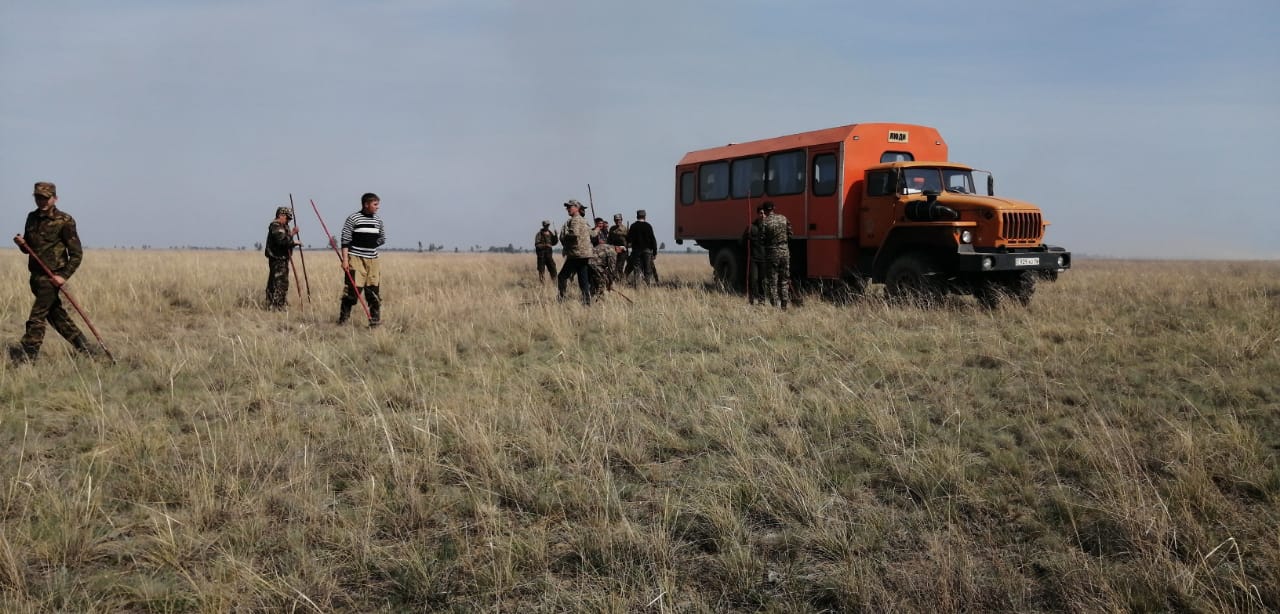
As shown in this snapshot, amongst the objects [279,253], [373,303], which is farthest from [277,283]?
[373,303]

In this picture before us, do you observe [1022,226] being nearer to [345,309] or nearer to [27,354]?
[345,309]

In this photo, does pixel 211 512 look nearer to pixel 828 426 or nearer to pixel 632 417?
pixel 632 417

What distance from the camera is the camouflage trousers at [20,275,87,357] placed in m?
7.05

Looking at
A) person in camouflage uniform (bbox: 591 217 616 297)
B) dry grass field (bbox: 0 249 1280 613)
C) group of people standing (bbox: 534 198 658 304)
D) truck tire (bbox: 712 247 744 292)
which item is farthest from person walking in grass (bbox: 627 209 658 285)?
dry grass field (bbox: 0 249 1280 613)

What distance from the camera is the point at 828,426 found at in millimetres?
4914

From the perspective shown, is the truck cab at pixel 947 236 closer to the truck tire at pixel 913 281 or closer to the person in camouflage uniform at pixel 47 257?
the truck tire at pixel 913 281

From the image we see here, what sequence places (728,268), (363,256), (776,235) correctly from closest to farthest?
(363,256) < (776,235) < (728,268)

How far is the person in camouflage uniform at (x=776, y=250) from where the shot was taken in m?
11.3

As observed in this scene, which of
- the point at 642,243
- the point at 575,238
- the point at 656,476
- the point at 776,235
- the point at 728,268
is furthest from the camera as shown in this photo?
the point at 642,243

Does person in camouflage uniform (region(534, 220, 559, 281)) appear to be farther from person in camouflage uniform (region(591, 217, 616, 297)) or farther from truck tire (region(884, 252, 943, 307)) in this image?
truck tire (region(884, 252, 943, 307))

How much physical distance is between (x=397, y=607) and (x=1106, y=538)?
318 centimetres

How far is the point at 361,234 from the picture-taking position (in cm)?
955

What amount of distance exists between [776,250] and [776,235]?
0.23 metres

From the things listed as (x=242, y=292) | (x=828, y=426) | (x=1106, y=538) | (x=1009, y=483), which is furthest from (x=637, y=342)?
(x=242, y=292)
